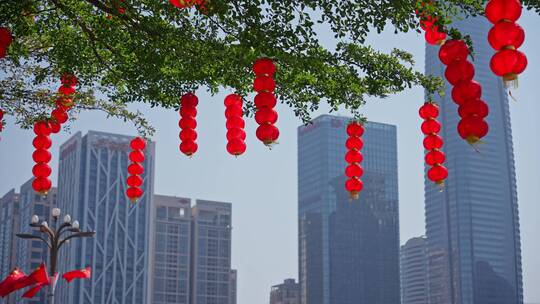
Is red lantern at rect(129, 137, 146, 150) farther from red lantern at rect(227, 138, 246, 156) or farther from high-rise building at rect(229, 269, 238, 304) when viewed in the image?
high-rise building at rect(229, 269, 238, 304)

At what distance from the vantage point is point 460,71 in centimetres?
677

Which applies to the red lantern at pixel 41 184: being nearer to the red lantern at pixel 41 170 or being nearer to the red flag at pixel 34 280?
the red lantern at pixel 41 170

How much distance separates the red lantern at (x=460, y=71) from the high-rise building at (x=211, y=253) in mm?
111061

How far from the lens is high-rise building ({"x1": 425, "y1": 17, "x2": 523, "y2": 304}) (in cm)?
13288

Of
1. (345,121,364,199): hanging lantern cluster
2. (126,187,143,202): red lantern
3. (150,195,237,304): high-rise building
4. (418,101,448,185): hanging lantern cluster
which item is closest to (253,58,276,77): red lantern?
(418,101,448,185): hanging lantern cluster

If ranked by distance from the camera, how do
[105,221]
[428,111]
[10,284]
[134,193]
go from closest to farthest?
[428,111] < [134,193] < [10,284] < [105,221]

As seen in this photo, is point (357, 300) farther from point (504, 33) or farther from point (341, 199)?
point (504, 33)

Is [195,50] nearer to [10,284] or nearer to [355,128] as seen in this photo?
[355,128]

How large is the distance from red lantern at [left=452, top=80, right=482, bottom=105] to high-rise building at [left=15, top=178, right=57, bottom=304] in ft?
316

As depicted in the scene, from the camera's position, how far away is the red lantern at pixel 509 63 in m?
6.37

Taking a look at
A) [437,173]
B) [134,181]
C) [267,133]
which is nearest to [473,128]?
[267,133]

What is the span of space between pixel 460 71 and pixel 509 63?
0.50 metres

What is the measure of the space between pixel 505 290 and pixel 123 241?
204 ft

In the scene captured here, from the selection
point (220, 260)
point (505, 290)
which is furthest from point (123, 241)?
point (505, 290)
